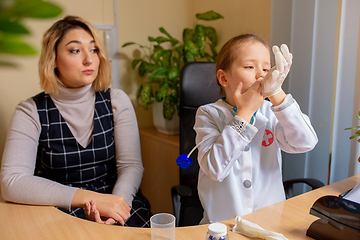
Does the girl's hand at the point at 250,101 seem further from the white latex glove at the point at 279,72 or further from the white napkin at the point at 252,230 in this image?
the white napkin at the point at 252,230

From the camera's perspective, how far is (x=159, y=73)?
195cm

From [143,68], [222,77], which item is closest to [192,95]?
[222,77]

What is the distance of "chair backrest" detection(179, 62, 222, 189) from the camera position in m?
1.47

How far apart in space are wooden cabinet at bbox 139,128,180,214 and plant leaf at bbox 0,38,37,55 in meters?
1.73

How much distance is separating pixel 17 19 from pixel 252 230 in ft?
2.32

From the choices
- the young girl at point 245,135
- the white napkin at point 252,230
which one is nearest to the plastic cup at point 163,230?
the white napkin at point 252,230

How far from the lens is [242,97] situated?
956mm

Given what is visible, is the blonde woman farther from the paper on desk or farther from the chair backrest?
the paper on desk

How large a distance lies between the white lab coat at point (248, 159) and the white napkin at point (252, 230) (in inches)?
8.1

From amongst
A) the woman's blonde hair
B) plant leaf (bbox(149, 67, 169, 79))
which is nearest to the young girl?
the woman's blonde hair

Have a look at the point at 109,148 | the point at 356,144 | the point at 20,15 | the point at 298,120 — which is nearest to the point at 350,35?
the point at 356,144

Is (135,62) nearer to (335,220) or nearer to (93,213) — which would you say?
(93,213)

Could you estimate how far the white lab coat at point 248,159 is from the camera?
969mm

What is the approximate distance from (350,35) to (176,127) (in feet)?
3.99
